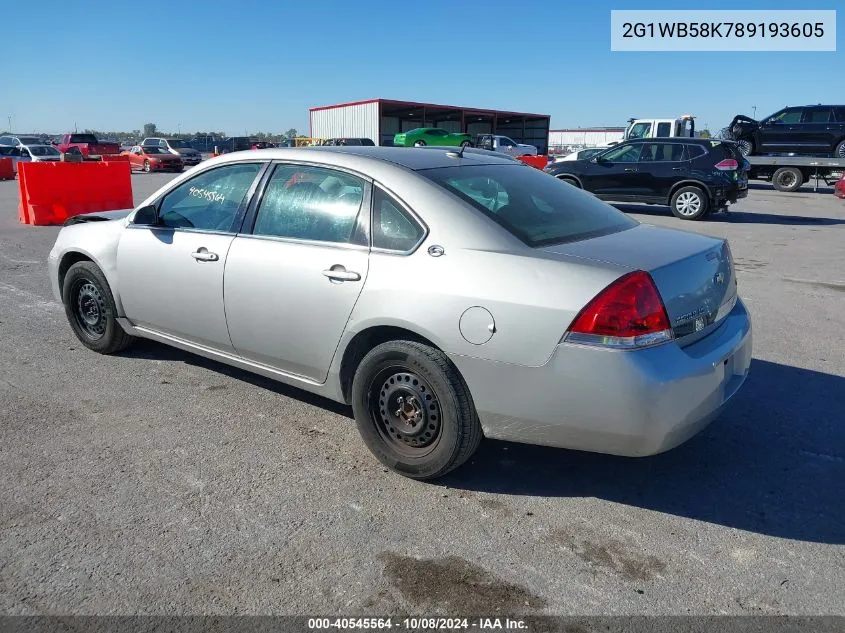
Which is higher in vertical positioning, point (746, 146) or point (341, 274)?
point (746, 146)

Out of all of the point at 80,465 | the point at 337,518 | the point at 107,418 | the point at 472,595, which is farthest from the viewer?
the point at 107,418

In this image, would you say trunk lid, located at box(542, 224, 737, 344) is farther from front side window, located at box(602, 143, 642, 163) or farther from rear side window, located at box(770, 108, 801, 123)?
rear side window, located at box(770, 108, 801, 123)

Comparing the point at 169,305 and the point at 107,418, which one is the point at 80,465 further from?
the point at 169,305

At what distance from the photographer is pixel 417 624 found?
7.81 ft

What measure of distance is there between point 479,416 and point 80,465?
6.61 ft

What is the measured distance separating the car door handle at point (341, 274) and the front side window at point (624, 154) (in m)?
12.7

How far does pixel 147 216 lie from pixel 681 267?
10.6 ft

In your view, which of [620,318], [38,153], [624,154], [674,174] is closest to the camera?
[620,318]

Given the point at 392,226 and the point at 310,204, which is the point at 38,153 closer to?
the point at 310,204

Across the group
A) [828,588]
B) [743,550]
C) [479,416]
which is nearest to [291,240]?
[479,416]

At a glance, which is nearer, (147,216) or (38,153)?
(147,216)

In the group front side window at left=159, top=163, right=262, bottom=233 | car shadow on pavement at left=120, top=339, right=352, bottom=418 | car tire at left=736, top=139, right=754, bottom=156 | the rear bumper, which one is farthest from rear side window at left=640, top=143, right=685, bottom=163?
the rear bumper

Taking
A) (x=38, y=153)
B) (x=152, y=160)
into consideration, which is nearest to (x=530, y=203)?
(x=38, y=153)

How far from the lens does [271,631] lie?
7.68 ft
